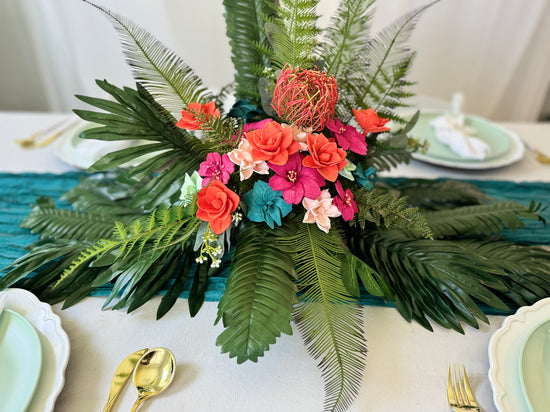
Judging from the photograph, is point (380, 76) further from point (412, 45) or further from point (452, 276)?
point (412, 45)

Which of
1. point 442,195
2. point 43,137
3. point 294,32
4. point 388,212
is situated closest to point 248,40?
point 294,32

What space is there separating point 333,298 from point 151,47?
1.45 ft

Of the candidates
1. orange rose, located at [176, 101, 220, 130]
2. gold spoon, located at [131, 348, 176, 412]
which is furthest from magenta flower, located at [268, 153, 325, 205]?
gold spoon, located at [131, 348, 176, 412]

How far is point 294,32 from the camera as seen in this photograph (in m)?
0.57

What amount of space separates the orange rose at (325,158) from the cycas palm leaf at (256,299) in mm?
116

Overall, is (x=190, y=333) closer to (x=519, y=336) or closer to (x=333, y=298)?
(x=333, y=298)

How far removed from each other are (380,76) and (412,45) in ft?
4.98

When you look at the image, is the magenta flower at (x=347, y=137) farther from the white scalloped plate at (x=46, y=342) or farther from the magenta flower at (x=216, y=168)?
the white scalloped plate at (x=46, y=342)

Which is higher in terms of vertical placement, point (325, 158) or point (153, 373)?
point (325, 158)

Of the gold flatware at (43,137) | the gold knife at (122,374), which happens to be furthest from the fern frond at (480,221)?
the gold flatware at (43,137)

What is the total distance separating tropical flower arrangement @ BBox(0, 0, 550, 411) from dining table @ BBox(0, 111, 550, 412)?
0.9 inches

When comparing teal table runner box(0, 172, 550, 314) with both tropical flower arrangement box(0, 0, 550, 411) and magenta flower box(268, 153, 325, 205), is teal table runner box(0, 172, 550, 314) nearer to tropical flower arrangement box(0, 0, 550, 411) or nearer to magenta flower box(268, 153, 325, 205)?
tropical flower arrangement box(0, 0, 550, 411)

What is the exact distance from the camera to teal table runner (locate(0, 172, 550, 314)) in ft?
2.07

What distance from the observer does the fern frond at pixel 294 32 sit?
0.57m
